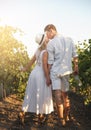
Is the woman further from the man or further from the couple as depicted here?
the man

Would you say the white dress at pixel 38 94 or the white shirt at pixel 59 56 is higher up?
the white shirt at pixel 59 56

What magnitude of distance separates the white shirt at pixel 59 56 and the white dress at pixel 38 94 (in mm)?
327

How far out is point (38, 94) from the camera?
23.0ft

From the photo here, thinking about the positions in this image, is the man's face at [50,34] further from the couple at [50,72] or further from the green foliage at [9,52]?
the green foliage at [9,52]

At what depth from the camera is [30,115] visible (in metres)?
8.73

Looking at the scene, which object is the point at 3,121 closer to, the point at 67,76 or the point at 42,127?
the point at 42,127

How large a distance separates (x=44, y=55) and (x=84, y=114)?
3.78 m

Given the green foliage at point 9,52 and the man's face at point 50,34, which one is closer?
the man's face at point 50,34

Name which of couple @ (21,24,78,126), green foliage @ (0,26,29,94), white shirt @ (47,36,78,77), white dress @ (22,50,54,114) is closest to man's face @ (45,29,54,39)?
couple @ (21,24,78,126)

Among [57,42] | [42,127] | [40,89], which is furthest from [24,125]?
[57,42]

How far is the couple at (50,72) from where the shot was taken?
21.6 ft

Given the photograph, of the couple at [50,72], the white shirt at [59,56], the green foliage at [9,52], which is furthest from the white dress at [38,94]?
the green foliage at [9,52]

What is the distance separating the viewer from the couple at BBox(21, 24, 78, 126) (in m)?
6.59

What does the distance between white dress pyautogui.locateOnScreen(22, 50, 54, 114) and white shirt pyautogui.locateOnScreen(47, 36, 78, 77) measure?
0.33 meters
